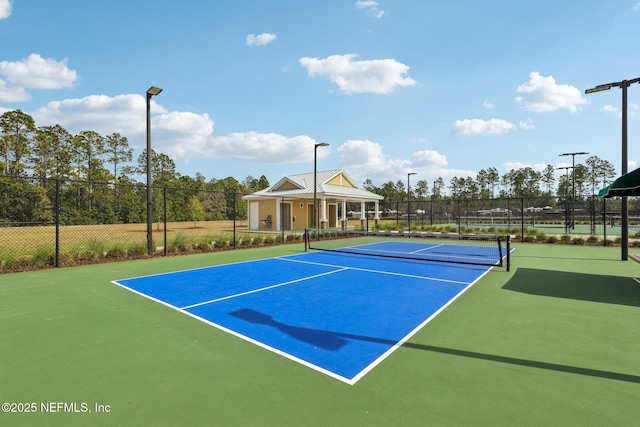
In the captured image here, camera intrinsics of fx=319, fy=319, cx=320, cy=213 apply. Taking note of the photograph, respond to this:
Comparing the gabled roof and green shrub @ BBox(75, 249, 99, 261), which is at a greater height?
the gabled roof

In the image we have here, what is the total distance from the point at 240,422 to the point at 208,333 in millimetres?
2059

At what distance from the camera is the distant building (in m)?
26.3

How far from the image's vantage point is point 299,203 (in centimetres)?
2759

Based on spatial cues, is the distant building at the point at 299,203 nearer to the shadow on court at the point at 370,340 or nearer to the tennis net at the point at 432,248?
the tennis net at the point at 432,248

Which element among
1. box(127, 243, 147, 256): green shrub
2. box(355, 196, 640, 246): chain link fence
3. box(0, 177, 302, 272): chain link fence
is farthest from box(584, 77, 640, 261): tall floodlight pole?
box(127, 243, 147, 256): green shrub

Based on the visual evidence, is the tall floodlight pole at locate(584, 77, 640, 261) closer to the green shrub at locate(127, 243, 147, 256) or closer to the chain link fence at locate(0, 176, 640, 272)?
the chain link fence at locate(0, 176, 640, 272)

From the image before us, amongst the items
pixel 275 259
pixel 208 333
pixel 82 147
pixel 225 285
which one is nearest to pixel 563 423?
pixel 208 333

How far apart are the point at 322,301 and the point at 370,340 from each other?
1894 mm

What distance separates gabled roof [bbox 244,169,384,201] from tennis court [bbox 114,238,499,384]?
16.5 m

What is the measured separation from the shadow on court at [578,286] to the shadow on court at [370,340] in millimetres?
3477

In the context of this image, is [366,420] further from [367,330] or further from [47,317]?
[47,317]

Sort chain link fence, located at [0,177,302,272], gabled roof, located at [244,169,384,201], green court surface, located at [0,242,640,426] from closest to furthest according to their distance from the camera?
green court surface, located at [0,242,640,426] → chain link fence, located at [0,177,302,272] → gabled roof, located at [244,169,384,201]

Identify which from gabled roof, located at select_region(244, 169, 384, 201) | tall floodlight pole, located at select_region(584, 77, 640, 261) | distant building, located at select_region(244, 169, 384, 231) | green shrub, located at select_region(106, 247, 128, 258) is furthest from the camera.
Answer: gabled roof, located at select_region(244, 169, 384, 201)

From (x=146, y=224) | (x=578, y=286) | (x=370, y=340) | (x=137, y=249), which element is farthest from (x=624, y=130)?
(x=146, y=224)
